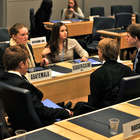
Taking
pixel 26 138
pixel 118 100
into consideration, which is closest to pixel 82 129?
pixel 26 138

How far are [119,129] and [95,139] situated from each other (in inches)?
9.8

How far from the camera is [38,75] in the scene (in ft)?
12.7

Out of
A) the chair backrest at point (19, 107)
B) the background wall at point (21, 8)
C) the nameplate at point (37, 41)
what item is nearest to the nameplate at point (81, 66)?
the chair backrest at point (19, 107)

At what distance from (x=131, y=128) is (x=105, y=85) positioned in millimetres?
1150

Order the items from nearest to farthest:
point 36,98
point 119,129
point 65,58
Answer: point 119,129
point 36,98
point 65,58

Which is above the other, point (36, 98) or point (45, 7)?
point (45, 7)

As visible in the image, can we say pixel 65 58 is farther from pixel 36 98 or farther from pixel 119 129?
pixel 119 129

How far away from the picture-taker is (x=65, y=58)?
16.5ft

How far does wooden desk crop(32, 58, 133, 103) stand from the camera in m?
3.99

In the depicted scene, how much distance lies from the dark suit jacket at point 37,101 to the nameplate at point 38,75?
32.0 inches

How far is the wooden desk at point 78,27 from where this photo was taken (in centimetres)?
838

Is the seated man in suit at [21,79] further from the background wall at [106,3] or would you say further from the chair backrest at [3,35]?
the background wall at [106,3]

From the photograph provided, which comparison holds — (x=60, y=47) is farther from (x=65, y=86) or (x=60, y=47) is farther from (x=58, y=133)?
(x=58, y=133)

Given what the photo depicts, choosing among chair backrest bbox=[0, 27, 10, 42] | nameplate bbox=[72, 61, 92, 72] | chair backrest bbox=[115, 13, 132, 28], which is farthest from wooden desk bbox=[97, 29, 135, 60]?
nameplate bbox=[72, 61, 92, 72]
